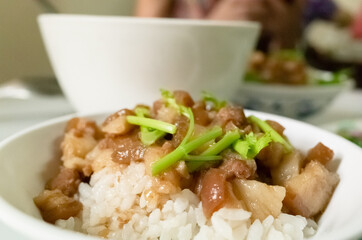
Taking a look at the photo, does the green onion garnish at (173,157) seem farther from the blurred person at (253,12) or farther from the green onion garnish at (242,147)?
the blurred person at (253,12)

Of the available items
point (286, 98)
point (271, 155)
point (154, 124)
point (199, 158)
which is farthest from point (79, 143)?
point (286, 98)

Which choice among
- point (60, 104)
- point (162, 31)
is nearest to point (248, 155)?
point (162, 31)

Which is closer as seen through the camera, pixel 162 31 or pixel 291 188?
pixel 291 188

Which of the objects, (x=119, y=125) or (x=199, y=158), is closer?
(x=199, y=158)

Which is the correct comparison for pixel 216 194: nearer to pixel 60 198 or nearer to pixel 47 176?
pixel 60 198

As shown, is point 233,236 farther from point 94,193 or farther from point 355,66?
point 355,66

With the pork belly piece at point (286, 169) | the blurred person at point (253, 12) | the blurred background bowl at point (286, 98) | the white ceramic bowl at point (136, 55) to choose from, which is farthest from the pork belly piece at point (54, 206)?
the blurred person at point (253, 12)

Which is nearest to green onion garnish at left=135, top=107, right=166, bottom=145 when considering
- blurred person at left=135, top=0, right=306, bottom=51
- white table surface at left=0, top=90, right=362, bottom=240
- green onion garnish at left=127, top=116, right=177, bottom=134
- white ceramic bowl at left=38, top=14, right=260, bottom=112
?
green onion garnish at left=127, top=116, right=177, bottom=134
